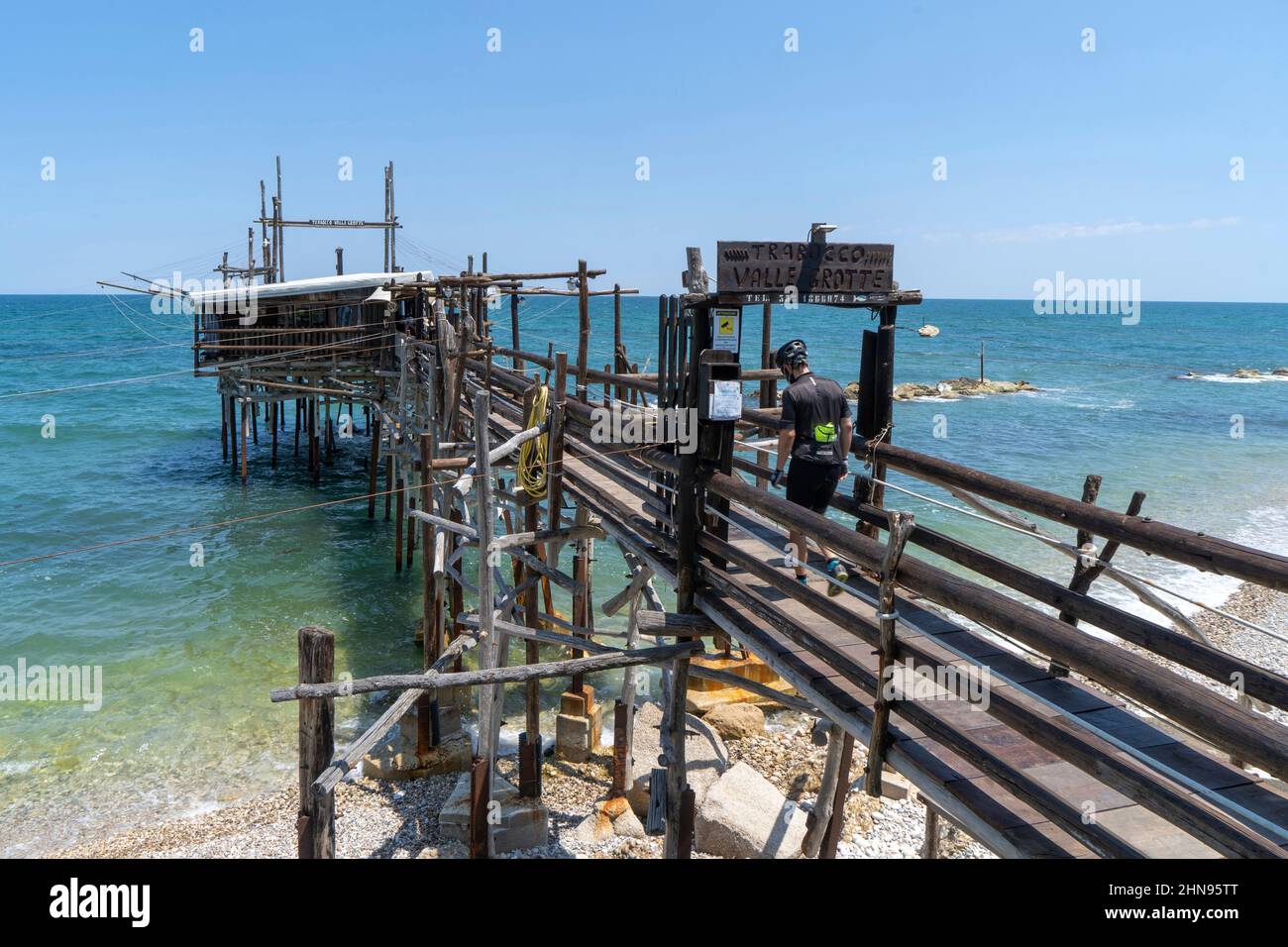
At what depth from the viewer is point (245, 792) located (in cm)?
1123

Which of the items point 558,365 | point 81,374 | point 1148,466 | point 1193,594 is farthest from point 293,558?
point 81,374

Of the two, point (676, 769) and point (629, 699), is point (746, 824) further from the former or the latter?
point (676, 769)

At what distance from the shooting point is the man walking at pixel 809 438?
21.4ft

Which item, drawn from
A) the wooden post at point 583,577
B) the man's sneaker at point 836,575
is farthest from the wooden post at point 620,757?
the man's sneaker at point 836,575

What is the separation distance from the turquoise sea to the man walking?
8.59 m

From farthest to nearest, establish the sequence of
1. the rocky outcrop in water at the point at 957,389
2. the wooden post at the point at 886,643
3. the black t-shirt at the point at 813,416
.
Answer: the rocky outcrop in water at the point at 957,389
the black t-shirt at the point at 813,416
the wooden post at the point at 886,643

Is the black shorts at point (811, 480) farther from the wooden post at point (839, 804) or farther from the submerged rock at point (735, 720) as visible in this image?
the submerged rock at point (735, 720)

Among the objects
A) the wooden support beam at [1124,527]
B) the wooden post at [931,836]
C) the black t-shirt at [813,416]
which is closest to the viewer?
the wooden support beam at [1124,527]

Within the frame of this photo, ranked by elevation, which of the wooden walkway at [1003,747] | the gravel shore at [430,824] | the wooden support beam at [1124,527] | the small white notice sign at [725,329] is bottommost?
the gravel shore at [430,824]

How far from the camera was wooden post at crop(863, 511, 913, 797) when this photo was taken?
4242 mm

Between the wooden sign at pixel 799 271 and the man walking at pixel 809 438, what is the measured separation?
1.90ft

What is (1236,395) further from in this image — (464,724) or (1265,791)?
(1265,791)

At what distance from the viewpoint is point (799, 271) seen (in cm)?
593

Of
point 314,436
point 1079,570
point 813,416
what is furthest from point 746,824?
point 314,436
